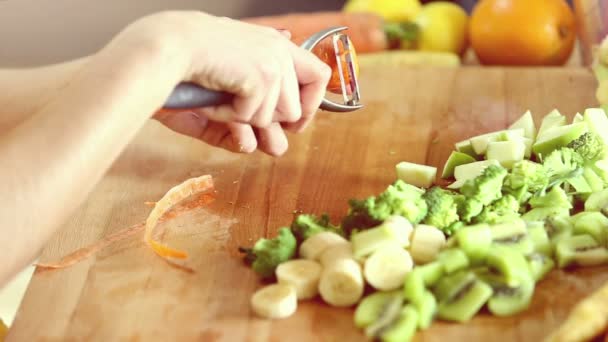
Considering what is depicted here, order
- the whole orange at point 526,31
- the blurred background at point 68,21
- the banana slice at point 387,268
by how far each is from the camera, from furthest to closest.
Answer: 1. the blurred background at point 68,21
2. the whole orange at point 526,31
3. the banana slice at point 387,268

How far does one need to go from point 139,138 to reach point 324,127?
0.43m

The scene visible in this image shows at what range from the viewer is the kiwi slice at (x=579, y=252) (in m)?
1.38

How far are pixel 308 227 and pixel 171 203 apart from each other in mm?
359

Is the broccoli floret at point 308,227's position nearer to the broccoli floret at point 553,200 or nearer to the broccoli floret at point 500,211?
the broccoli floret at point 500,211

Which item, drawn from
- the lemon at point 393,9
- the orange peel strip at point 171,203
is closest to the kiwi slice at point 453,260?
the orange peel strip at point 171,203

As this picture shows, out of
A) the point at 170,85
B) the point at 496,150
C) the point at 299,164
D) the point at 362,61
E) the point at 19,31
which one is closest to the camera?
the point at 170,85

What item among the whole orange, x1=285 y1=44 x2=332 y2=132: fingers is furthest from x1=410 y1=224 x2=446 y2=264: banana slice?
the whole orange

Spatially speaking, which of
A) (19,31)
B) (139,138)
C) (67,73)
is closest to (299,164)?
(139,138)

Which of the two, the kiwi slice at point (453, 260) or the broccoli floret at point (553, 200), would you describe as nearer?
the kiwi slice at point (453, 260)

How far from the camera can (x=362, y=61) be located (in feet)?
8.18

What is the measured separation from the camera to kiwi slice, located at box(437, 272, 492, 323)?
4.08 ft

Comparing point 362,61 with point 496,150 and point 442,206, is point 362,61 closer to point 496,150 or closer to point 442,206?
point 496,150

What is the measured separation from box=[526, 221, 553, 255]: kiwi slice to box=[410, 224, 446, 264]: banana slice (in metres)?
0.14

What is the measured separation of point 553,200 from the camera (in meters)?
1.51
